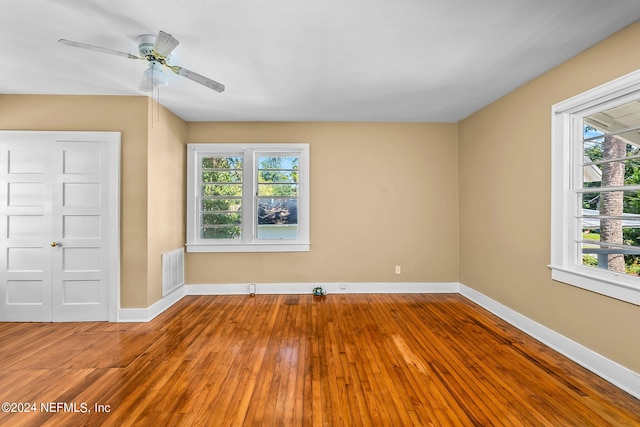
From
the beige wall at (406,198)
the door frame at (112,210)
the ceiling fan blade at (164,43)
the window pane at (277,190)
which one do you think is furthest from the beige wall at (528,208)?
the door frame at (112,210)

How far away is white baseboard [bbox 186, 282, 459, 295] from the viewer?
4637 mm

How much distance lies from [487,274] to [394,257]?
1325 millimetres

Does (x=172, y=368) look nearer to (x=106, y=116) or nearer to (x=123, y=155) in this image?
(x=123, y=155)

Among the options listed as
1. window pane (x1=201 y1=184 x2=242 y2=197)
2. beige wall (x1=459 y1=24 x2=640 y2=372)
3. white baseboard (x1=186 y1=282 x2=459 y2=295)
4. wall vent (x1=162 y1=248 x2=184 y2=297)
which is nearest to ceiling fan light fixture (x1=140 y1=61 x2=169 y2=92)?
window pane (x1=201 y1=184 x2=242 y2=197)

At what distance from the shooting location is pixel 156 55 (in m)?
2.34

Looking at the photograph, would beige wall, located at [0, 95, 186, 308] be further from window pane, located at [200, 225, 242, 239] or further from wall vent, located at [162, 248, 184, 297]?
window pane, located at [200, 225, 242, 239]

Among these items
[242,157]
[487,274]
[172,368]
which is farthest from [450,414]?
[242,157]

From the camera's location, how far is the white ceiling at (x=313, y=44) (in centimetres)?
200

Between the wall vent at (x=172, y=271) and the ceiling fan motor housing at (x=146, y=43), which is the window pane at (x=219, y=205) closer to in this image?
the wall vent at (x=172, y=271)

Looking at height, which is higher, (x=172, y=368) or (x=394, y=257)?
(x=394, y=257)

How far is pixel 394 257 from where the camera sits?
473cm

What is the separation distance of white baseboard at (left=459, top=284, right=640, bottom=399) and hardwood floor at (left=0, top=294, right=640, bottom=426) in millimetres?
76

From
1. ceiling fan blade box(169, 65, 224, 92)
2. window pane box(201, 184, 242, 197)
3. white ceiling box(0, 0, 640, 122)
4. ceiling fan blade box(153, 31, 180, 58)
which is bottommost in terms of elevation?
window pane box(201, 184, 242, 197)

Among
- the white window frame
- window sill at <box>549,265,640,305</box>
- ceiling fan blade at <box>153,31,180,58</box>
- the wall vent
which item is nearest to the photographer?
ceiling fan blade at <box>153,31,180,58</box>
